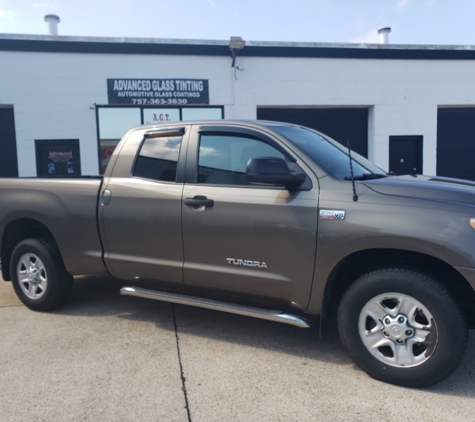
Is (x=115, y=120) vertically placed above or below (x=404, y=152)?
above

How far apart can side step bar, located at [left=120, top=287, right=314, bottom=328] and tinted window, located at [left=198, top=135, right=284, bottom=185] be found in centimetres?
102

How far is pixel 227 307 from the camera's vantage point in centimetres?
366

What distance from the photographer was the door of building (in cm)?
1456

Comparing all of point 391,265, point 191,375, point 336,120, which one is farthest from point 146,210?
point 336,120

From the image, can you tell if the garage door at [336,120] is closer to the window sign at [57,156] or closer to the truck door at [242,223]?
the window sign at [57,156]

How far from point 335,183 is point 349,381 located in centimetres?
143

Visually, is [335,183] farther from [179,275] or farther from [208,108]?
[208,108]

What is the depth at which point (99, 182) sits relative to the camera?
4402 millimetres

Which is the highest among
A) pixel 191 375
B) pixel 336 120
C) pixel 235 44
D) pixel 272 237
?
pixel 235 44

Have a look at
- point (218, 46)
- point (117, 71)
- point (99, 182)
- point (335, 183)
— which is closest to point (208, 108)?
point (218, 46)

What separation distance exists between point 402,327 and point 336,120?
1230cm

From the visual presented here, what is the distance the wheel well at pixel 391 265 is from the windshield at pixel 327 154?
26.2 inches

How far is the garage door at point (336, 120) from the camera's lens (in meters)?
14.4

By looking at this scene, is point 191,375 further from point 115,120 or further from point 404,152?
point 404,152
